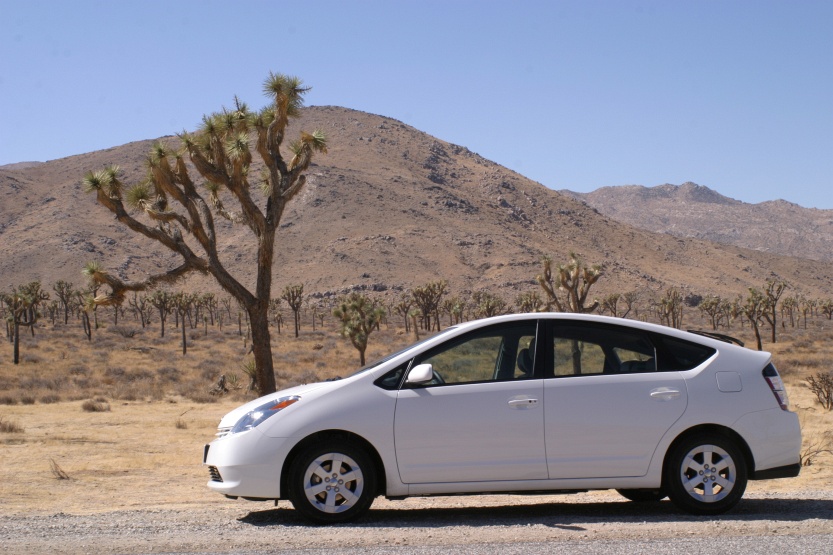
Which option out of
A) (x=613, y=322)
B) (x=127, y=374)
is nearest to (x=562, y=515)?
(x=613, y=322)

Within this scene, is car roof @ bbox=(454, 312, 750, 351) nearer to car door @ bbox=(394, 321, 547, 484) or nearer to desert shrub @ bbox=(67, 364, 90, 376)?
car door @ bbox=(394, 321, 547, 484)

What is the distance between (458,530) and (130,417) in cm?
1750

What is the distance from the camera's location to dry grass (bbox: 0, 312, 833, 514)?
10820 millimetres

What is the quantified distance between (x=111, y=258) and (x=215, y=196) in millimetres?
92685

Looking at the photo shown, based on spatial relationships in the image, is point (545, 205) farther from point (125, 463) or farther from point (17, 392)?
point (125, 463)

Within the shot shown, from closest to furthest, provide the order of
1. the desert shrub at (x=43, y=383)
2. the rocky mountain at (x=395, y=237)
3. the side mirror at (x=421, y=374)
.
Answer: the side mirror at (x=421, y=374)
the desert shrub at (x=43, y=383)
the rocky mountain at (x=395, y=237)

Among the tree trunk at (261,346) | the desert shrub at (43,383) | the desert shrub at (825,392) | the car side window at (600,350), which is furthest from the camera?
the desert shrub at (43,383)

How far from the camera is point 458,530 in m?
6.47

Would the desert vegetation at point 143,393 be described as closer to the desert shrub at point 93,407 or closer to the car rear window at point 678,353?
the desert shrub at point 93,407

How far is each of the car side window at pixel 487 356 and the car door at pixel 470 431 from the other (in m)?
0.08

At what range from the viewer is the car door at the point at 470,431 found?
6.79 meters

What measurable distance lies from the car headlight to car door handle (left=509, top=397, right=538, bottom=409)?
1.71 meters

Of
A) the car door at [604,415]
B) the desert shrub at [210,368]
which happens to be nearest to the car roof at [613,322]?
the car door at [604,415]

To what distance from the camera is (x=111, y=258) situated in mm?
106438
